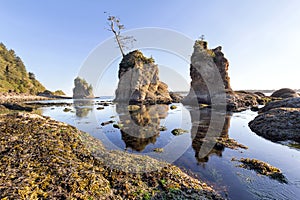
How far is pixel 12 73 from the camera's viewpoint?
97.9 m

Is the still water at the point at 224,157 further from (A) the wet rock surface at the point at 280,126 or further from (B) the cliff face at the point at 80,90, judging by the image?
(B) the cliff face at the point at 80,90

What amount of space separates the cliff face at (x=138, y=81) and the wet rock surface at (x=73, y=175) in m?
41.3

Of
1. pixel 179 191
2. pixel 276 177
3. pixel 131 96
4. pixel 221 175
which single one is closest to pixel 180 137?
pixel 221 175

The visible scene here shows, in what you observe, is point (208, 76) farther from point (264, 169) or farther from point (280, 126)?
point (264, 169)

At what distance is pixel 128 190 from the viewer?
5.55 metres

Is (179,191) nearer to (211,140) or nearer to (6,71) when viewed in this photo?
(211,140)

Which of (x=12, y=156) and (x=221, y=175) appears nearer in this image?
(x=12, y=156)

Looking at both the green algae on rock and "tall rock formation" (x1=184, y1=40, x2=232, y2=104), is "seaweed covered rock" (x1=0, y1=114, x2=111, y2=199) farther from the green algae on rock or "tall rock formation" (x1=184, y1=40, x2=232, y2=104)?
"tall rock formation" (x1=184, y1=40, x2=232, y2=104)

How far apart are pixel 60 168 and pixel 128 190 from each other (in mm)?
2958

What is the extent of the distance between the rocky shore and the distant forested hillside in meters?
109

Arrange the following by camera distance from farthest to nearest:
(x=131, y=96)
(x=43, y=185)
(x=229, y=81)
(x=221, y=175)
Answer: (x=229, y=81) → (x=131, y=96) → (x=221, y=175) → (x=43, y=185)

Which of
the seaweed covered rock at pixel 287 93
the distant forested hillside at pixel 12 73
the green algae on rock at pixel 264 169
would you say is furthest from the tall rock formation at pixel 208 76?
the distant forested hillside at pixel 12 73

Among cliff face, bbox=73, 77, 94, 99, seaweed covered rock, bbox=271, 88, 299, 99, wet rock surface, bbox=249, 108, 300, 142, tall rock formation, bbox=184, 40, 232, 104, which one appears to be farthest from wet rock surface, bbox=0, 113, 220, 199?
cliff face, bbox=73, 77, 94, 99

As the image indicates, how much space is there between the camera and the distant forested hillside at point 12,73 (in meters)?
89.4
